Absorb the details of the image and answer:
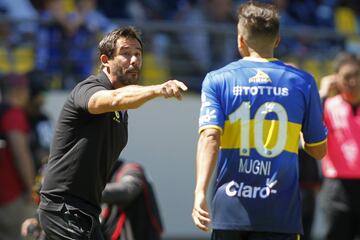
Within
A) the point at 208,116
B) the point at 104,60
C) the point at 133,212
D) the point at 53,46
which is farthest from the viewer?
the point at 53,46

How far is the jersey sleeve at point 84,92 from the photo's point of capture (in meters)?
5.19

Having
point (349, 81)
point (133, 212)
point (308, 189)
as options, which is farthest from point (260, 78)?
point (308, 189)

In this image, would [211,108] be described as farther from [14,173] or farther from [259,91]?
[14,173]

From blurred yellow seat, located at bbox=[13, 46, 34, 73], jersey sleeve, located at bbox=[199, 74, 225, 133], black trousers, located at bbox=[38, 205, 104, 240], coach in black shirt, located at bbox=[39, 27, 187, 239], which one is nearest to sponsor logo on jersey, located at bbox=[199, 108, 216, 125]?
jersey sleeve, located at bbox=[199, 74, 225, 133]

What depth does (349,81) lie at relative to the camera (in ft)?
28.6

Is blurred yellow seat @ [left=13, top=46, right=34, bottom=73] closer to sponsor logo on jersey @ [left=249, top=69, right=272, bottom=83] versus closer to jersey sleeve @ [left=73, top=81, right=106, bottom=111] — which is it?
jersey sleeve @ [left=73, top=81, right=106, bottom=111]

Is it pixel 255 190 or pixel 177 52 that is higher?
pixel 255 190

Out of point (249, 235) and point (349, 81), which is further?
point (349, 81)

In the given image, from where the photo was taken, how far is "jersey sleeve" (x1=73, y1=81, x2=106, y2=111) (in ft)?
17.0

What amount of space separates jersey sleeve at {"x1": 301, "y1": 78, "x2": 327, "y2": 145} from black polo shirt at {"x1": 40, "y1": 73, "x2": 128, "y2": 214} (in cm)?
107

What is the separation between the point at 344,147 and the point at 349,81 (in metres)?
0.60

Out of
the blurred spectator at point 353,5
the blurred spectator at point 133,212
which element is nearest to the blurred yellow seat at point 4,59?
the blurred spectator at point 133,212

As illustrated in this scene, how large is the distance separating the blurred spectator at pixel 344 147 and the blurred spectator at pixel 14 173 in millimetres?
3314

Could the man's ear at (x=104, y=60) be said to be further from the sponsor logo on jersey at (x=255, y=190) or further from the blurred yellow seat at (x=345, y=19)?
the blurred yellow seat at (x=345, y=19)
